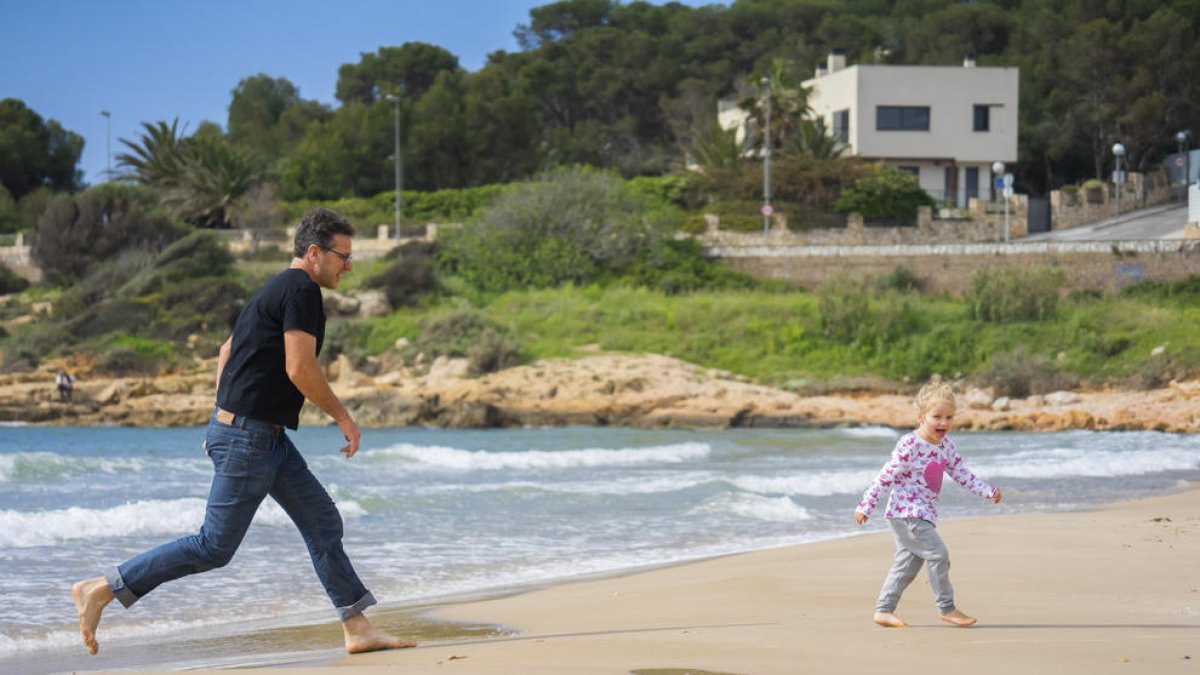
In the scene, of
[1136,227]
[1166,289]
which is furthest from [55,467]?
[1136,227]

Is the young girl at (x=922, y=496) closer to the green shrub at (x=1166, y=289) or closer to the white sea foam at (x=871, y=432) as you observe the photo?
the white sea foam at (x=871, y=432)

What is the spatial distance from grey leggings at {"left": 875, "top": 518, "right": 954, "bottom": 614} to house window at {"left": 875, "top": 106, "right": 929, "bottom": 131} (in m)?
49.6

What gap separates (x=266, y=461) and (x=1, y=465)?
1523 centimetres

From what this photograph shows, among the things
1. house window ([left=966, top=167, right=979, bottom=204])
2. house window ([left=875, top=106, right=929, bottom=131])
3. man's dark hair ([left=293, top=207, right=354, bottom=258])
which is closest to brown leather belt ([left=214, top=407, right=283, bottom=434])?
man's dark hair ([left=293, top=207, right=354, bottom=258])

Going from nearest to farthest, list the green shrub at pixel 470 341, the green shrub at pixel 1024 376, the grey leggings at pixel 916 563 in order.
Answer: the grey leggings at pixel 916 563
the green shrub at pixel 1024 376
the green shrub at pixel 470 341

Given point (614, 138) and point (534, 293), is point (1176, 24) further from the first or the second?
point (534, 293)

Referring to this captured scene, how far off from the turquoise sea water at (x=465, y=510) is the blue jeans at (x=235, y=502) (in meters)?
0.68

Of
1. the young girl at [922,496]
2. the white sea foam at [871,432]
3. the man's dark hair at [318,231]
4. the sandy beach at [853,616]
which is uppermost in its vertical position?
the man's dark hair at [318,231]

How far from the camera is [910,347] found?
38875 millimetres

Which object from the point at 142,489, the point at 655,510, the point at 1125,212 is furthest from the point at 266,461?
the point at 1125,212

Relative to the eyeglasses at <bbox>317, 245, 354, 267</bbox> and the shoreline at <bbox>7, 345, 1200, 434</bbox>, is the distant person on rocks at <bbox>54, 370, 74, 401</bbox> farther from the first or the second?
the eyeglasses at <bbox>317, 245, 354, 267</bbox>

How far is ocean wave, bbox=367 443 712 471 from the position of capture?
23562mm

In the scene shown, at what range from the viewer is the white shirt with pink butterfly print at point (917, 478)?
7242 mm

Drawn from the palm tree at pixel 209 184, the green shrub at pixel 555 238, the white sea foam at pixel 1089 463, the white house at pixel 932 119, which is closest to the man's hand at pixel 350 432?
the white sea foam at pixel 1089 463
